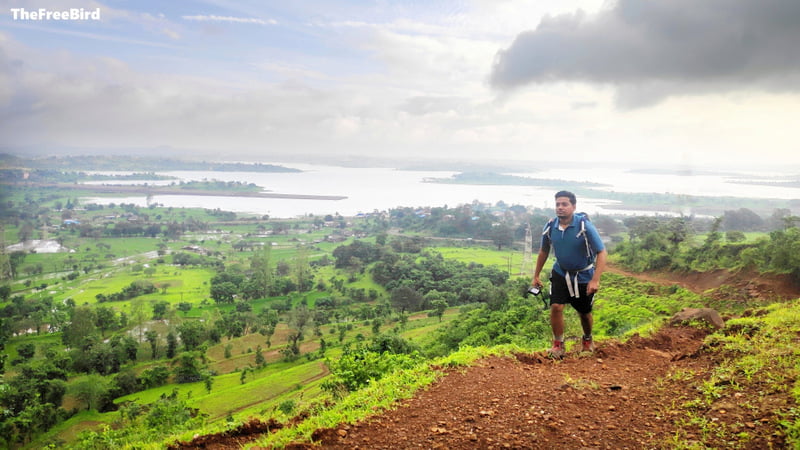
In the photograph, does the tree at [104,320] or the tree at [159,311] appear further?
the tree at [159,311]

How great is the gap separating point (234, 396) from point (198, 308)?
17.8 m

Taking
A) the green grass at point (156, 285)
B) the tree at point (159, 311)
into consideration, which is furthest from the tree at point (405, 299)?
the tree at point (159, 311)

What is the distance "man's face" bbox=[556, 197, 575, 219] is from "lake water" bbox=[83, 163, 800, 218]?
50.5 meters

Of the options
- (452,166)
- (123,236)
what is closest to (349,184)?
(452,166)

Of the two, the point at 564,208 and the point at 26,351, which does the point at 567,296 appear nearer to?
the point at 564,208

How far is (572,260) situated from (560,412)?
1845 mm

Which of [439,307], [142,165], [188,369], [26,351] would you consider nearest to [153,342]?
[188,369]

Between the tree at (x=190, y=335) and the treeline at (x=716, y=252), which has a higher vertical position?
the treeline at (x=716, y=252)

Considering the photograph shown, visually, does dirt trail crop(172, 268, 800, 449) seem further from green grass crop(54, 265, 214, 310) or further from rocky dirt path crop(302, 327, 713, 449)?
green grass crop(54, 265, 214, 310)

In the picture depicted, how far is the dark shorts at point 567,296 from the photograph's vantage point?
4.53 meters

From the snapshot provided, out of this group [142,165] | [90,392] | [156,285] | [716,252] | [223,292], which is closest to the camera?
[716,252]

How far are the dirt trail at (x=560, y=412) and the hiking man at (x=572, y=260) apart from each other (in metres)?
0.61

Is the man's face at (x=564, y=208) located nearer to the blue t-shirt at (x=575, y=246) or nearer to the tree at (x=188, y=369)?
the blue t-shirt at (x=575, y=246)

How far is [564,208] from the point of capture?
14.6 ft
